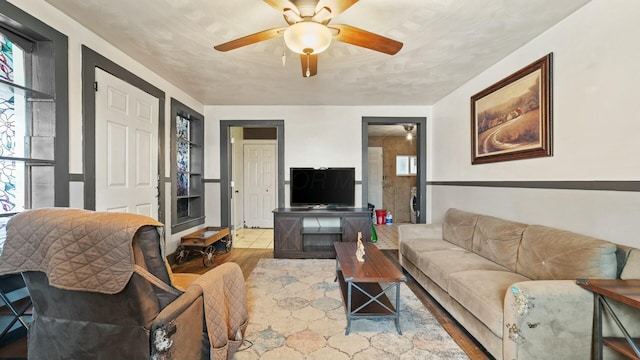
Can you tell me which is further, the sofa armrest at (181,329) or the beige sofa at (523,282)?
the beige sofa at (523,282)

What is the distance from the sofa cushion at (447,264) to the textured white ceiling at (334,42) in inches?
77.6

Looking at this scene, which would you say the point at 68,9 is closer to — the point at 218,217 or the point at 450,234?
the point at 218,217

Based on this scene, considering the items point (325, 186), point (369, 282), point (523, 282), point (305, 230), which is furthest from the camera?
point (325, 186)

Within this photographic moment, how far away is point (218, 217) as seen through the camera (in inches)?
174

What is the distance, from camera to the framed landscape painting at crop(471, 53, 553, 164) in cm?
217

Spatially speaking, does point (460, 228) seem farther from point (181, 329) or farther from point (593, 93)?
point (181, 329)

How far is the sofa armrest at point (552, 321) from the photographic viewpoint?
140cm

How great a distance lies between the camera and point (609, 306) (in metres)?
1.36

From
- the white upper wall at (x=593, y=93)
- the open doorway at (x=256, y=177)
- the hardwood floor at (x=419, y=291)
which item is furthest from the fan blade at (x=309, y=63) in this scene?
the open doorway at (x=256, y=177)

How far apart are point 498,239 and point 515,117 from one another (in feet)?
3.84

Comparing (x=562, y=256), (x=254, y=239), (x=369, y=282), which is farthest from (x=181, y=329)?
(x=254, y=239)

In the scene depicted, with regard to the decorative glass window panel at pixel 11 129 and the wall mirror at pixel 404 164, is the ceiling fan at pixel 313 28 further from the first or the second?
the wall mirror at pixel 404 164

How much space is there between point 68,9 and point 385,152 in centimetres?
660

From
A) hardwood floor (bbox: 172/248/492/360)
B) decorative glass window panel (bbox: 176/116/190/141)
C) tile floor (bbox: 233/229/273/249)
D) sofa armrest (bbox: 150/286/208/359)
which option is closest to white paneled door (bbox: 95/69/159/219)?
decorative glass window panel (bbox: 176/116/190/141)
